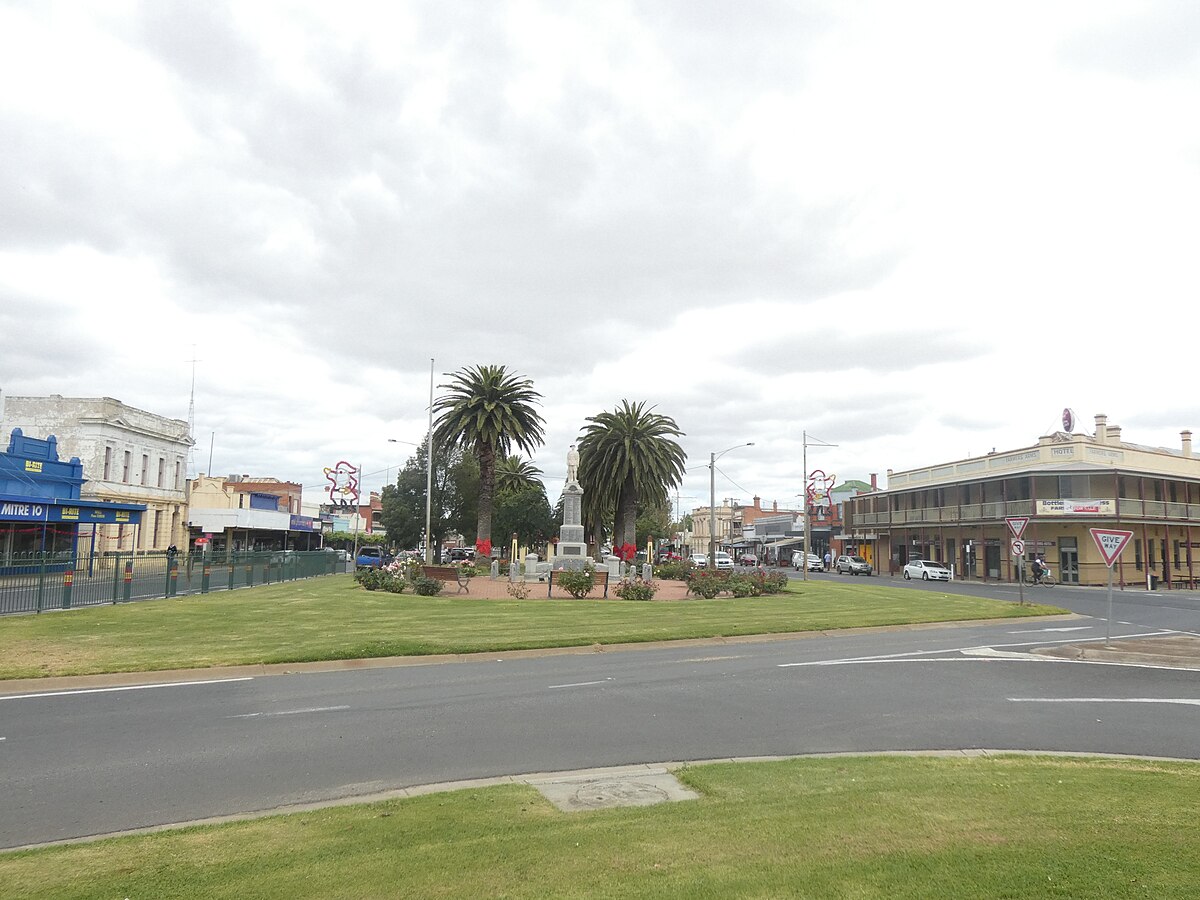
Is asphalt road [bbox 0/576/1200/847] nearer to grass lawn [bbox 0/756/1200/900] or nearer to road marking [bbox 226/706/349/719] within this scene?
road marking [bbox 226/706/349/719]

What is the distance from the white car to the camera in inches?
2194

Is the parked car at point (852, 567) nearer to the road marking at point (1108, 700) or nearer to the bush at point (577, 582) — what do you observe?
the bush at point (577, 582)

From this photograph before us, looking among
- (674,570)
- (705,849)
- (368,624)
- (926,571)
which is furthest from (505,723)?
(926,571)

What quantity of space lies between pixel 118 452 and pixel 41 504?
19902 mm

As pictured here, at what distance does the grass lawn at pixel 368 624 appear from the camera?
1546cm

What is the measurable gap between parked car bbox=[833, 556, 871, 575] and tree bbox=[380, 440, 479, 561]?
97.6 ft

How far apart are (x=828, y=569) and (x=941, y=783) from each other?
68.0 metres

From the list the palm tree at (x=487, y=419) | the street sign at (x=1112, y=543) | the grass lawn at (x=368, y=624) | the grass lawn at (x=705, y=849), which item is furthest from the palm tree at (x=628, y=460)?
the grass lawn at (x=705, y=849)

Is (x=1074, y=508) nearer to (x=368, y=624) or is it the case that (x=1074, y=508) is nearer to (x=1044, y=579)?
(x=1044, y=579)

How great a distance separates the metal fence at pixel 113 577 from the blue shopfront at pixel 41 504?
7253 millimetres

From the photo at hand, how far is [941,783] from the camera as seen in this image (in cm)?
715

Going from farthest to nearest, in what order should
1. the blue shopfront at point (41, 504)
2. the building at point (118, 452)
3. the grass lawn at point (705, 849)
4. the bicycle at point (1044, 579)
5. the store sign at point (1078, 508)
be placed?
the store sign at point (1078, 508) < the bicycle at point (1044, 579) < the building at point (118, 452) < the blue shopfront at point (41, 504) < the grass lawn at point (705, 849)

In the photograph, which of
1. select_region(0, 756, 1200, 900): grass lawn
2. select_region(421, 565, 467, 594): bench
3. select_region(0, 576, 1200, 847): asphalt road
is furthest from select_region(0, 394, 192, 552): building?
select_region(0, 756, 1200, 900): grass lawn

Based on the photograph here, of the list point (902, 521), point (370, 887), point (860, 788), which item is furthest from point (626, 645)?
point (902, 521)
